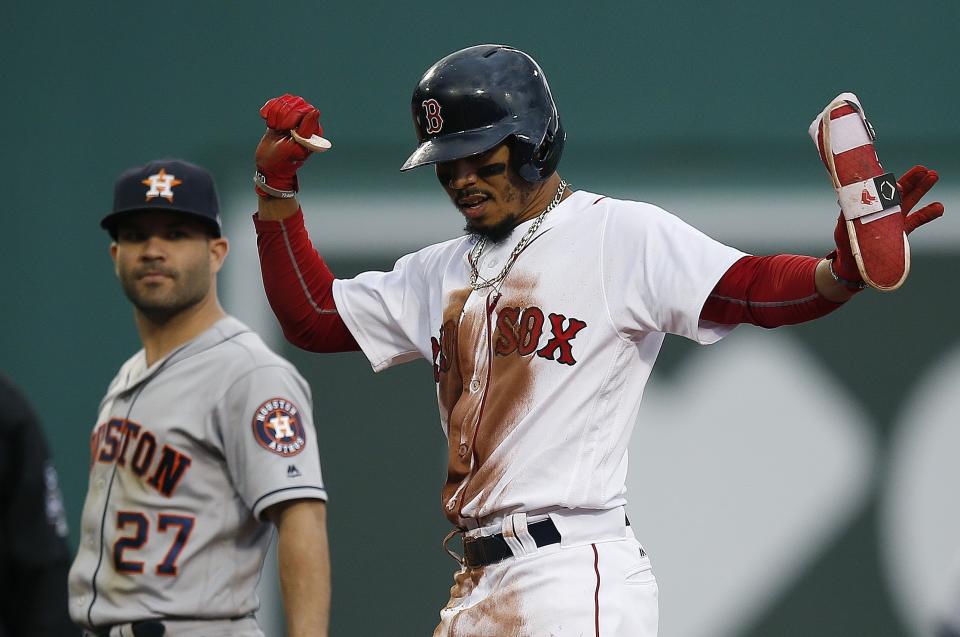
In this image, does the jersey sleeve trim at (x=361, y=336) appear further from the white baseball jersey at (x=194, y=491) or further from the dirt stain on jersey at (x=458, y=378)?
the white baseball jersey at (x=194, y=491)

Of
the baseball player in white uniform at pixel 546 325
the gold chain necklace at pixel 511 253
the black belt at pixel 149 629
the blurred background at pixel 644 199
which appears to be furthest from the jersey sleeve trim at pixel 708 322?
the blurred background at pixel 644 199

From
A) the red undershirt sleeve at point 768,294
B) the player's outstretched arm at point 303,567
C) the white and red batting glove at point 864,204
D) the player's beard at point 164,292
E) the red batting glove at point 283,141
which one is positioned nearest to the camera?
the white and red batting glove at point 864,204

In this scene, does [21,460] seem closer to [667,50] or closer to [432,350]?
[432,350]

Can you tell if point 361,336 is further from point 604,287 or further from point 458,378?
point 604,287

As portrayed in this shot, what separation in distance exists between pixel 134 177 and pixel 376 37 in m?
1.48

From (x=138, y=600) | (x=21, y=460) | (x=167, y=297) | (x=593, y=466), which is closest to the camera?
(x=21, y=460)

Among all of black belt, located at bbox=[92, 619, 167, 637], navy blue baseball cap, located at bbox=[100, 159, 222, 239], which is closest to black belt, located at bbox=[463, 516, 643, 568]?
black belt, located at bbox=[92, 619, 167, 637]

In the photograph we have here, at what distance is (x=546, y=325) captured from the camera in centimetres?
257

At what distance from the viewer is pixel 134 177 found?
141 inches

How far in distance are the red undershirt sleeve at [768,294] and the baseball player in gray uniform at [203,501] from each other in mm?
1189

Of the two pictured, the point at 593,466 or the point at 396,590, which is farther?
the point at 396,590

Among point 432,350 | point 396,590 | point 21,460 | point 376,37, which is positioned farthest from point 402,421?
point 21,460

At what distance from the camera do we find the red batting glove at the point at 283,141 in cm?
279

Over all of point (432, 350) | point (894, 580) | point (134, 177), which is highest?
point (134, 177)
